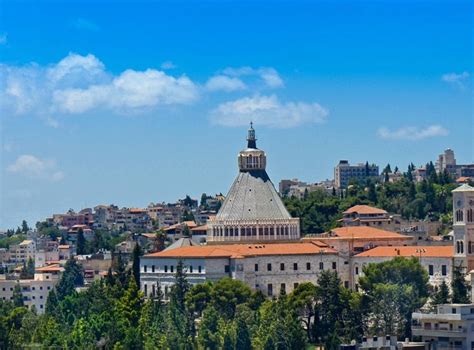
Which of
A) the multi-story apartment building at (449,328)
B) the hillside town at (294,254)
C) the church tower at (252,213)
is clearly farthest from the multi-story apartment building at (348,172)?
the multi-story apartment building at (449,328)

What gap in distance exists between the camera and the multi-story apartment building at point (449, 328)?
64.1 metres

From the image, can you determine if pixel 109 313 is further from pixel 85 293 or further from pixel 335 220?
pixel 335 220

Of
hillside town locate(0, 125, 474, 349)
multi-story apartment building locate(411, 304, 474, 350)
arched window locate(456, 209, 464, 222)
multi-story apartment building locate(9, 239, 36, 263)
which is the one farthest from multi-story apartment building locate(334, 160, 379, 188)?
multi-story apartment building locate(411, 304, 474, 350)

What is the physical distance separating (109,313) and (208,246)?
9970 mm

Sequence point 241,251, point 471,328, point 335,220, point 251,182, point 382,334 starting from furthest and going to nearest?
point 335,220 < point 251,182 < point 241,251 < point 382,334 < point 471,328

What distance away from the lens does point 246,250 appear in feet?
258

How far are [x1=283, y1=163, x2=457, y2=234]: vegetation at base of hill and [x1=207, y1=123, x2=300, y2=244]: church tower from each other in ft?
34.4

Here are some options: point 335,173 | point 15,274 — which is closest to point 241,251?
Result: point 15,274

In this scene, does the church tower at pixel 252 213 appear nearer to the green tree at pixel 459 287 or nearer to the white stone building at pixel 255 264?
Answer: the white stone building at pixel 255 264

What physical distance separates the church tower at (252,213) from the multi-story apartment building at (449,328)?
59.6ft

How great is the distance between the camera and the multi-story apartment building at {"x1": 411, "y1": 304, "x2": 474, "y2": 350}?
2522 inches

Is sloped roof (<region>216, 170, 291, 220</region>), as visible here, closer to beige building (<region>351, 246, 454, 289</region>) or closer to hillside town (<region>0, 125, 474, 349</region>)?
hillside town (<region>0, 125, 474, 349</region>)

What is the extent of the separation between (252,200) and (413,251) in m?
9.78

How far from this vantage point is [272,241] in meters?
82.7
